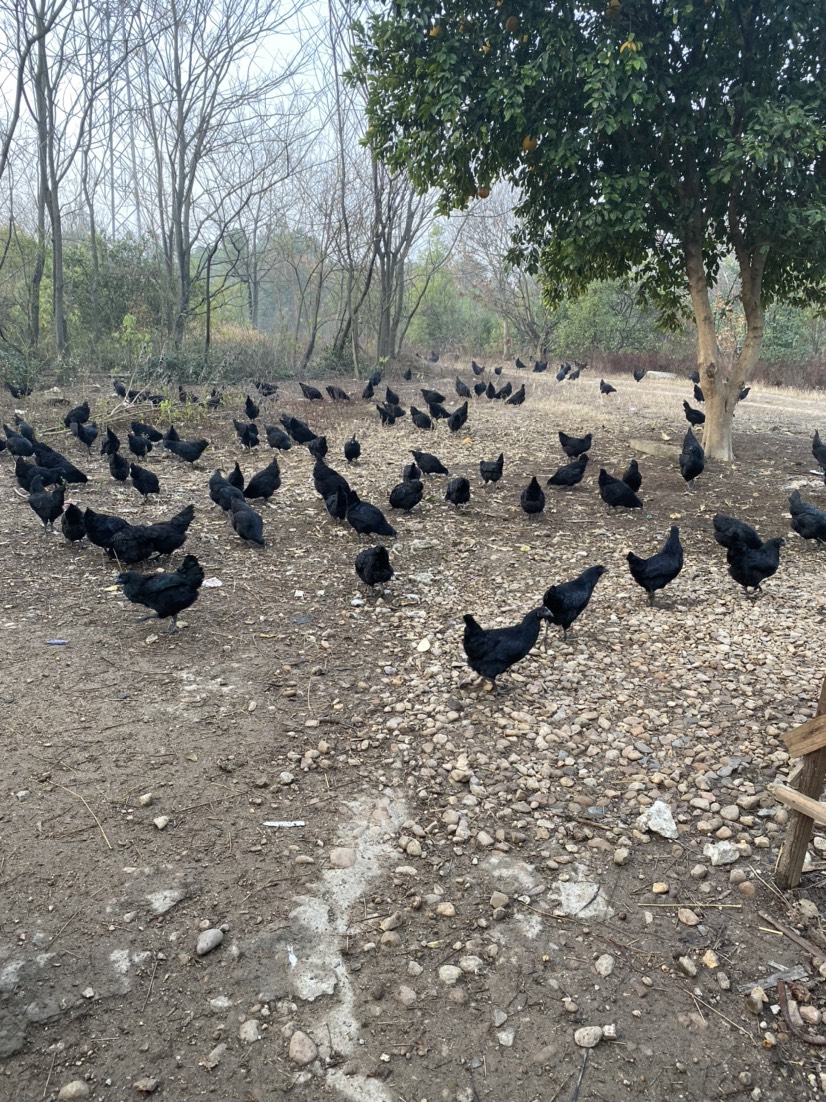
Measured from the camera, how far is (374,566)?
22.2 ft

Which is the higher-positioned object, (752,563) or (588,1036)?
(752,563)

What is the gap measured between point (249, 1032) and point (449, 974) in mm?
869

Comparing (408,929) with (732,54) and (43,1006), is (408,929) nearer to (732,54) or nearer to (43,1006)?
(43,1006)

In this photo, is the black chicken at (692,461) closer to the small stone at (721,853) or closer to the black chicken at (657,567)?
the black chicken at (657,567)

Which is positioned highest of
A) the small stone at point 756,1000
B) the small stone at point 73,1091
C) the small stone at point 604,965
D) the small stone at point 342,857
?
the small stone at point 756,1000

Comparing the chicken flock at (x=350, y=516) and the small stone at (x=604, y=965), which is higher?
the chicken flock at (x=350, y=516)

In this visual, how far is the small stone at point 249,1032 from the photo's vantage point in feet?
8.94

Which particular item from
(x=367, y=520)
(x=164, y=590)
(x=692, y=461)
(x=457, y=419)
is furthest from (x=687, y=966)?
(x=457, y=419)

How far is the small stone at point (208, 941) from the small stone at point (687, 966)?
6.83 feet

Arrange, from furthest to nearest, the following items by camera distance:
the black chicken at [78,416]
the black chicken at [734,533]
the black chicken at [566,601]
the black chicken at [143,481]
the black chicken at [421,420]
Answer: the black chicken at [421,420] < the black chicken at [78,416] < the black chicken at [143,481] < the black chicken at [734,533] < the black chicken at [566,601]

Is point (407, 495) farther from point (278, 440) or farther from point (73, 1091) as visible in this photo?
point (73, 1091)

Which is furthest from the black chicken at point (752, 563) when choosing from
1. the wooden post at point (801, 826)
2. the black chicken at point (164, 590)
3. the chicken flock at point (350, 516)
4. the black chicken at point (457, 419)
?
the black chicken at point (457, 419)

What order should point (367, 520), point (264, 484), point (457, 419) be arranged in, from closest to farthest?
point (367, 520) < point (264, 484) < point (457, 419)

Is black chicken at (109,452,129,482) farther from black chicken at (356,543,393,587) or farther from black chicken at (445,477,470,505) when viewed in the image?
black chicken at (356,543,393,587)
